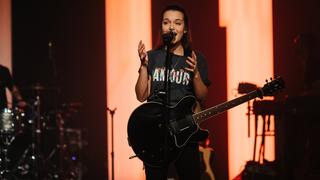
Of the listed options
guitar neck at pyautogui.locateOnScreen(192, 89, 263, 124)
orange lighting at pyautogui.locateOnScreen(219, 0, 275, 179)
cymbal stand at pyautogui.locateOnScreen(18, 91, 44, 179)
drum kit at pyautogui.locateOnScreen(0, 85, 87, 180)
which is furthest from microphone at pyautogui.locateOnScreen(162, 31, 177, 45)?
cymbal stand at pyautogui.locateOnScreen(18, 91, 44, 179)

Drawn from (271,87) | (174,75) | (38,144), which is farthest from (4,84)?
(271,87)

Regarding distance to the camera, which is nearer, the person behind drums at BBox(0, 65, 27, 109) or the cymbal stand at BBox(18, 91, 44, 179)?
the person behind drums at BBox(0, 65, 27, 109)

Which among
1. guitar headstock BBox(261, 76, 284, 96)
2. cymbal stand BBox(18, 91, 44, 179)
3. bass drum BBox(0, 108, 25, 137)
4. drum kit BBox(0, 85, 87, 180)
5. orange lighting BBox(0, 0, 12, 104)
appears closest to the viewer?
guitar headstock BBox(261, 76, 284, 96)

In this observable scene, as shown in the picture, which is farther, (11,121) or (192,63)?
(11,121)

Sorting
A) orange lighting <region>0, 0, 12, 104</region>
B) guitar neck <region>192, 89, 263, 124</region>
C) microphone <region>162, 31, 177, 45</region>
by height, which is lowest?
guitar neck <region>192, 89, 263, 124</region>

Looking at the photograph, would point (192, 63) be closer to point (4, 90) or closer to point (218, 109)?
point (218, 109)

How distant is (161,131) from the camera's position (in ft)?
9.51

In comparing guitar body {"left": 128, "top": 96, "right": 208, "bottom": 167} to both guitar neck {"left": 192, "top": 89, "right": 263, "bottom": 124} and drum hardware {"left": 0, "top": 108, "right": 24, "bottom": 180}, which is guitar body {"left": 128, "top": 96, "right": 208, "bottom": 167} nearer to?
guitar neck {"left": 192, "top": 89, "right": 263, "bottom": 124}

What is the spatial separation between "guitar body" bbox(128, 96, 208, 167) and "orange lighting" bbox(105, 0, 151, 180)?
8.66 feet

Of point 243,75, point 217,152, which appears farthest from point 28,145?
point 243,75

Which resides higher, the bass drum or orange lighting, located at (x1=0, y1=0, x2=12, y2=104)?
orange lighting, located at (x1=0, y1=0, x2=12, y2=104)

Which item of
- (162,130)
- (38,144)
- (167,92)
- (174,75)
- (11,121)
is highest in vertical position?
(174,75)

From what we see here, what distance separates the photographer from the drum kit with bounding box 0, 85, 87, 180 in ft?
17.7

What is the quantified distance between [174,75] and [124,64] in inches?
109
